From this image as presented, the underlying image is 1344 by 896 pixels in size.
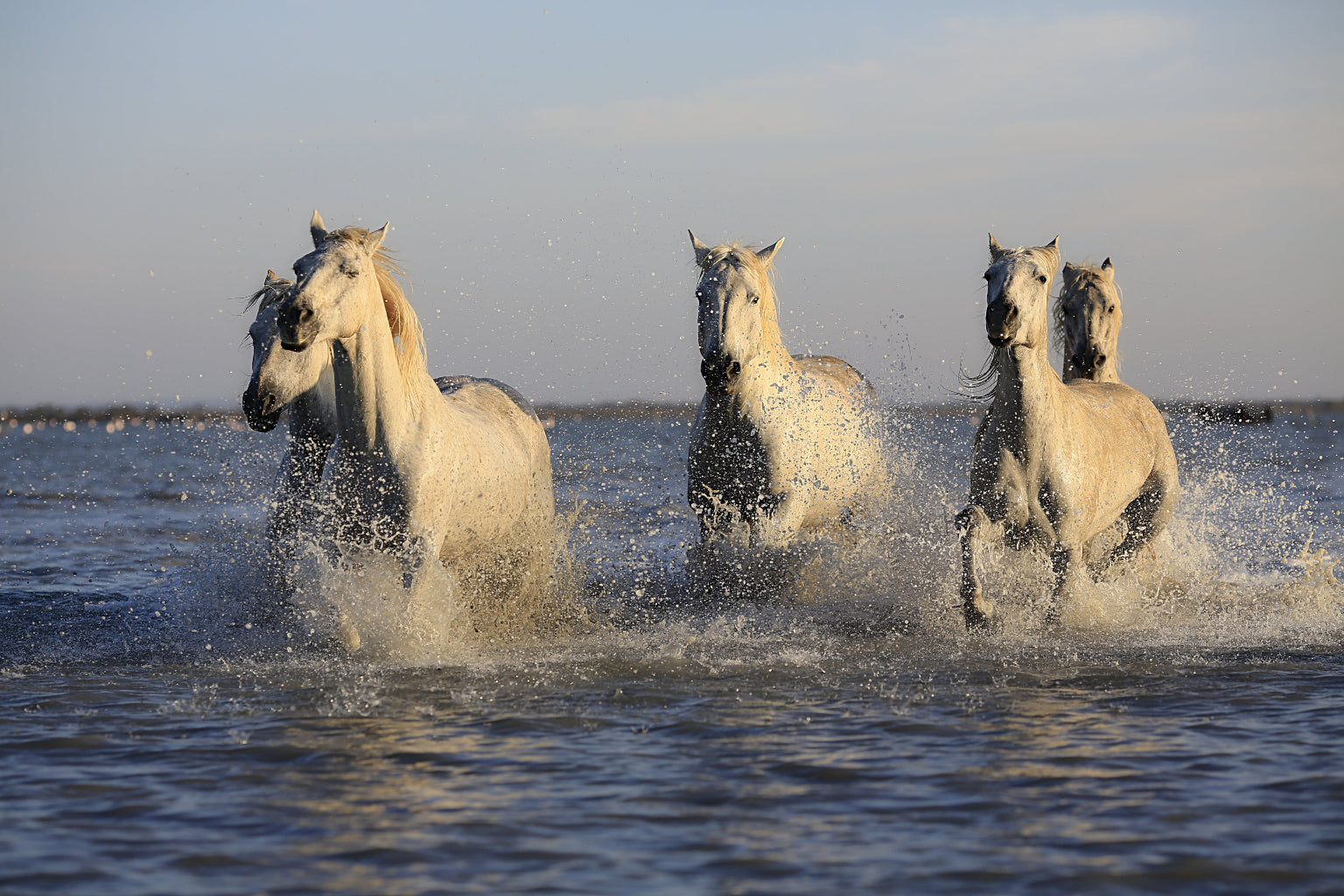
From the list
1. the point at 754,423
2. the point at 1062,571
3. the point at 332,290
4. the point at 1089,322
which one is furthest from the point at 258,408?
the point at 1089,322

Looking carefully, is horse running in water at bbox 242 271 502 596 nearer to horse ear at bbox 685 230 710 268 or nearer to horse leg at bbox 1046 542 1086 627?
horse ear at bbox 685 230 710 268

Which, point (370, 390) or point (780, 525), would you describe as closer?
point (370, 390)

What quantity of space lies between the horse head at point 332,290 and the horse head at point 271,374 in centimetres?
61

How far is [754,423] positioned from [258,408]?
2947 millimetres

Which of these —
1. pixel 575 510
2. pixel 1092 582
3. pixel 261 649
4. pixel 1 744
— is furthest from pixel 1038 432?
pixel 1 744

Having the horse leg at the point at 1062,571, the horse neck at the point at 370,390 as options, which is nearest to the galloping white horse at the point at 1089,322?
the horse leg at the point at 1062,571

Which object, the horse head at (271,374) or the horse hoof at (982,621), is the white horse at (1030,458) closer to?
the horse hoof at (982,621)

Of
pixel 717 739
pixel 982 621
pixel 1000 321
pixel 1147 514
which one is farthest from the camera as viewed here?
pixel 1147 514

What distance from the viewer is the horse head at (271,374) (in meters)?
6.68

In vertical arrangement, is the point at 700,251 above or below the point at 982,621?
above

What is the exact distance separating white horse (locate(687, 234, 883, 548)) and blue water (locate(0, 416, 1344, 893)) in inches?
22.5

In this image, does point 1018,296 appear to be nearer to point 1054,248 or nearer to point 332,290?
point 1054,248

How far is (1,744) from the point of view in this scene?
4.89 metres

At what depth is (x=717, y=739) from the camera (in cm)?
490
